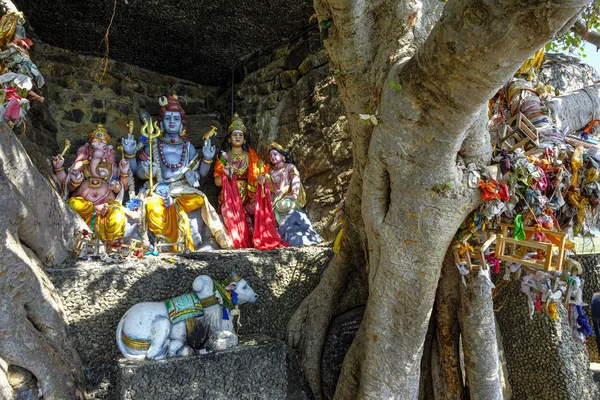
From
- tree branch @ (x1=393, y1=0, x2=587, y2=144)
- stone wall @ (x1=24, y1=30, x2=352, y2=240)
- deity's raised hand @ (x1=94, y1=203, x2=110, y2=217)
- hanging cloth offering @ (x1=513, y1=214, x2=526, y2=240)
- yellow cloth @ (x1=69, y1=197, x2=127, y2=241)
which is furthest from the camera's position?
stone wall @ (x1=24, y1=30, x2=352, y2=240)

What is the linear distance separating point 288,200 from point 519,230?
292cm

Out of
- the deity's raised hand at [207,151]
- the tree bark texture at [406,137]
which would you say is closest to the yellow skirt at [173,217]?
the deity's raised hand at [207,151]

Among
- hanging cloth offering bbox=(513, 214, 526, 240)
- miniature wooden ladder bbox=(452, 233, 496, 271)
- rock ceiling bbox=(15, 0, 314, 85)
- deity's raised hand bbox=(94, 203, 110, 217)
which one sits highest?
rock ceiling bbox=(15, 0, 314, 85)

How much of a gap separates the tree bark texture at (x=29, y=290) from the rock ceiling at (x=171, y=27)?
8.41ft

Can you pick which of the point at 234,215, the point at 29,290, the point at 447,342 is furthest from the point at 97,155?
the point at 447,342

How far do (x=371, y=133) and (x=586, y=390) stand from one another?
2.65 metres

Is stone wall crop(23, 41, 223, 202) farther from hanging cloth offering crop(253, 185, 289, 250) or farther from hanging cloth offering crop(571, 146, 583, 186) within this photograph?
hanging cloth offering crop(571, 146, 583, 186)

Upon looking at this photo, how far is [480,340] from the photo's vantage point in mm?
2816

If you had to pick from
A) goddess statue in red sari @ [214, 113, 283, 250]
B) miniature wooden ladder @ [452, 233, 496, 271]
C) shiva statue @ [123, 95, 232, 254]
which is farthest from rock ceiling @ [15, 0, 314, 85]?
miniature wooden ladder @ [452, 233, 496, 271]

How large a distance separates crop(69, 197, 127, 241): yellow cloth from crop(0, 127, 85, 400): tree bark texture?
30.6 inches

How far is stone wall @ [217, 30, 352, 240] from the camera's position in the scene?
17.6ft

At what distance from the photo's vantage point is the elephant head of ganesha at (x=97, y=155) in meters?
4.79

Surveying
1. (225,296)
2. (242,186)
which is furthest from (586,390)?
(242,186)

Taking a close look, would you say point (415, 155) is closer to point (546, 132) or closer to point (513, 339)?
point (546, 132)
